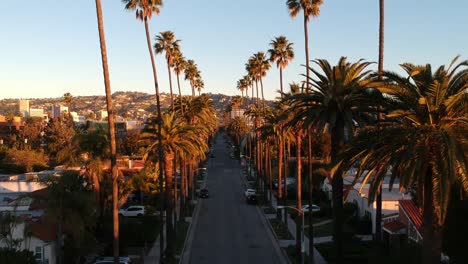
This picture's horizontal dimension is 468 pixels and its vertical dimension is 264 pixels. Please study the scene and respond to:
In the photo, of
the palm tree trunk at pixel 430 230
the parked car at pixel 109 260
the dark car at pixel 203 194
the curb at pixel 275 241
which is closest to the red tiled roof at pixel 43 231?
the parked car at pixel 109 260

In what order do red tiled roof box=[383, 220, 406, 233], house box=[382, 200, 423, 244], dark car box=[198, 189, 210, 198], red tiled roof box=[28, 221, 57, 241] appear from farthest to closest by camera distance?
dark car box=[198, 189, 210, 198] < red tiled roof box=[383, 220, 406, 233] < red tiled roof box=[28, 221, 57, 241] < house box=[382, 200, 423, 244]

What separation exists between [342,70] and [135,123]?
16851 centimetres

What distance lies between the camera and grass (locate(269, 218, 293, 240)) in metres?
49.3

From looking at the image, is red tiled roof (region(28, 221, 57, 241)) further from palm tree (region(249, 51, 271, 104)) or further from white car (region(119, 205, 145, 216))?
palm tree (region(249, 51, 271, 104))

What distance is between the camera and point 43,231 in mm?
35625

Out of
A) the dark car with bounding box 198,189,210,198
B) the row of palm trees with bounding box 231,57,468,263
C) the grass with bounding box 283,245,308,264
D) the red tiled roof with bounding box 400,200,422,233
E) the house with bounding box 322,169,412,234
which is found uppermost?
the row of palm trees with bounding box 231,57,468,263

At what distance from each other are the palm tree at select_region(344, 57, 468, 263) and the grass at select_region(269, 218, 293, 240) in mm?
30846

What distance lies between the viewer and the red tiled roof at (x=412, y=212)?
33.5 m

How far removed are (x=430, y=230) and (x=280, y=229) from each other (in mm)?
35453

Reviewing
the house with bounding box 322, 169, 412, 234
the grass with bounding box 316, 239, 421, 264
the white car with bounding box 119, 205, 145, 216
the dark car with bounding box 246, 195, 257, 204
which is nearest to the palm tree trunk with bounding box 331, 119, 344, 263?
the grass with bounding box 316, 239, 421, 264

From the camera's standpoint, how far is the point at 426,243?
1827cm

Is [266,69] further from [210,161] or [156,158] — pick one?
[210,161]

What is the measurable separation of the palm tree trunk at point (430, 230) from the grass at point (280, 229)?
30.9m

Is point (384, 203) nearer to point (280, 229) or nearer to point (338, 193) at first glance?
point (280, 229)
